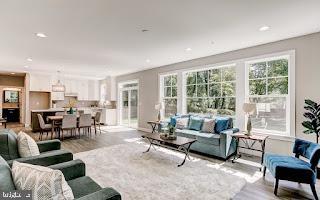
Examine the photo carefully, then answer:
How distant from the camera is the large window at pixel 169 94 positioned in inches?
268

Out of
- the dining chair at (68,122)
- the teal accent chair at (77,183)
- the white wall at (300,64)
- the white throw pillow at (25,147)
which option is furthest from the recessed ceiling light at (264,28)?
the dining chair at (68,122)

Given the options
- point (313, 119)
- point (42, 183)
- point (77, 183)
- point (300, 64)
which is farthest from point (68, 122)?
point (300, 64)

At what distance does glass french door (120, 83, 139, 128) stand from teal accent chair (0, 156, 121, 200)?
22.2 feet

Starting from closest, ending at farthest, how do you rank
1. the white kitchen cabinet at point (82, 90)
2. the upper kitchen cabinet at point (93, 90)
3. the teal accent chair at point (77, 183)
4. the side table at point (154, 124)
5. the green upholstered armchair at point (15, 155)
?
the teal accent chair at point (77, 183)
the green upholstered armchair at point (15, 155)
the side table at point (154, 124)
the white kitchen cabinet at point (82, 90)
the upper kitchen cabinet at point (93, 90)

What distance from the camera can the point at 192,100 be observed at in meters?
6.18

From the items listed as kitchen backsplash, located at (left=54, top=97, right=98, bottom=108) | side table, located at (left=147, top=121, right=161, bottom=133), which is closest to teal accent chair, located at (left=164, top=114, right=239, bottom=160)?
side table, located at (left=147, top=121, right=161, bottom=133)

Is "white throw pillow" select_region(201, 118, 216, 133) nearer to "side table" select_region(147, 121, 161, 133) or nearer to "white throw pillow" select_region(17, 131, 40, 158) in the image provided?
"side table" select_region(147, 121, 161, 133)

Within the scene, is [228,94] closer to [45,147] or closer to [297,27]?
[297,27]

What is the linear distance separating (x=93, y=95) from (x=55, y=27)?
7886 millimetres

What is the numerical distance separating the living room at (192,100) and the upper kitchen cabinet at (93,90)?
4.60m

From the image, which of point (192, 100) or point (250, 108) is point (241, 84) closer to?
point (250, 108)

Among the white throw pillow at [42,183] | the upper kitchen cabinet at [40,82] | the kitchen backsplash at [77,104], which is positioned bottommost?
the white throw pillow at [42,183]

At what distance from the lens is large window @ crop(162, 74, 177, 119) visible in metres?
6.80

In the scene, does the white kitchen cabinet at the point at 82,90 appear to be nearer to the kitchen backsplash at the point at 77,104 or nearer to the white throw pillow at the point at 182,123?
the kitchen backsplash at the point at 77,104
